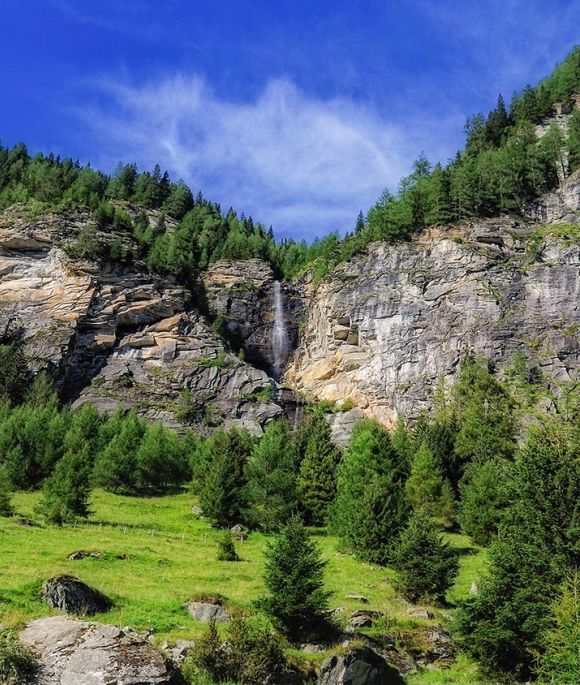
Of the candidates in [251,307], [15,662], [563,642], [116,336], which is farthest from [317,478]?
Result: [251,307]

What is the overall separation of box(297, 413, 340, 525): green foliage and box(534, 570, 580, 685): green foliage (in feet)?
89.8

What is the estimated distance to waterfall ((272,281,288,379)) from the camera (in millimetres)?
106375

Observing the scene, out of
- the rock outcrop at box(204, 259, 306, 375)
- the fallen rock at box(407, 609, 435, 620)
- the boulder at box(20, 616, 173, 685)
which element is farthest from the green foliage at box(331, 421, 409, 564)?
the rock outcrop at box(204, 259, 306, 375)

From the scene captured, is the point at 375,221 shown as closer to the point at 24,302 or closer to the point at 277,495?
the point at 24,302

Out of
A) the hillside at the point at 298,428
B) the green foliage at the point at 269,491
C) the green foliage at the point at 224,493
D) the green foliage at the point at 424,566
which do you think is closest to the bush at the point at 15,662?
the hillside at the point at 298,428

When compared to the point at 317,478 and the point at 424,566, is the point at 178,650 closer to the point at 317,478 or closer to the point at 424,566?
the point at 424,566

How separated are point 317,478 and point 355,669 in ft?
103

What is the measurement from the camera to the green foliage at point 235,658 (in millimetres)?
16984

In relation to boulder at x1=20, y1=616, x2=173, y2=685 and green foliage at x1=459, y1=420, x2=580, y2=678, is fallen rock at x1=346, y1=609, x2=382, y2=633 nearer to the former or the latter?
green foliage at x1=459, y1=420, x2=580, y2=678

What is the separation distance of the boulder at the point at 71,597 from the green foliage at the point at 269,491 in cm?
2182

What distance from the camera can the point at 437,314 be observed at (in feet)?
277

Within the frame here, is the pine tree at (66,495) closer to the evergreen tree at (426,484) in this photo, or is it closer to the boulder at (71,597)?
the boulder at (71,597)

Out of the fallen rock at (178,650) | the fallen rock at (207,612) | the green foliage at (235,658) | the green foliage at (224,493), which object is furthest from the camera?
the green foliage at (224,493)

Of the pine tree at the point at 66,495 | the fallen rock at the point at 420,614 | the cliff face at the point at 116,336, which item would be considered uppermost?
the cliff face at the point at 116,336
